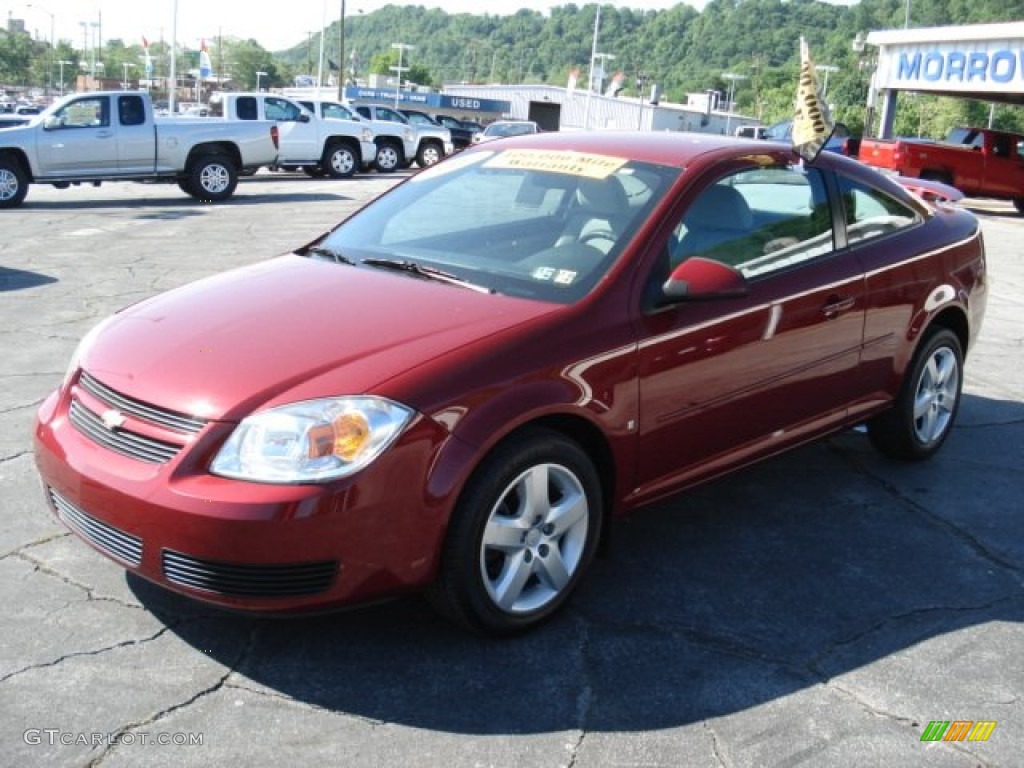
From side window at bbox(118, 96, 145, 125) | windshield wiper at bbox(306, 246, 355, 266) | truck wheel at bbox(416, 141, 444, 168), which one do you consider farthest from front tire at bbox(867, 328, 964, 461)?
truck wheel at bbox(416, 141, 444, 168)

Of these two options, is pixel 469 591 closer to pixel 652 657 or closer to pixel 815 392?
pixel 652 657

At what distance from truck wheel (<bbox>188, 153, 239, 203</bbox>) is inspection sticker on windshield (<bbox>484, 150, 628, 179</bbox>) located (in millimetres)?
14351

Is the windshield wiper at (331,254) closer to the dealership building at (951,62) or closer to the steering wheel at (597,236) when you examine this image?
the steering wheel at (597,236)

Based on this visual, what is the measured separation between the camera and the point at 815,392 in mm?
4520

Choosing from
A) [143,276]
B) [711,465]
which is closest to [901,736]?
[711,465]

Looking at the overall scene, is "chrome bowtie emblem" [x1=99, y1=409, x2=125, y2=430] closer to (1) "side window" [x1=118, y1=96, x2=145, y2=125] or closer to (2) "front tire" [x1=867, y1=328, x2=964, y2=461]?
(2) "front tire" [x1=867, y1=328, x2=964, y2=461]

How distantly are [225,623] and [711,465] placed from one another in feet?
6.14

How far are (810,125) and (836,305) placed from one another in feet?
2.74

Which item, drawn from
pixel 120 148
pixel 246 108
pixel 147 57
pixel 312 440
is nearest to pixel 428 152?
pixel 246 108

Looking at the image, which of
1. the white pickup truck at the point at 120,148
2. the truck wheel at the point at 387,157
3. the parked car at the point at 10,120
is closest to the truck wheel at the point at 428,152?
the truck wheel at the point at 387,157

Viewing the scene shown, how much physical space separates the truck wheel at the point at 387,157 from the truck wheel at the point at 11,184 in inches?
408

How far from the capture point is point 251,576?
302cm

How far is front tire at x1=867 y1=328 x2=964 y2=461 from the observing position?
5180 millimetres

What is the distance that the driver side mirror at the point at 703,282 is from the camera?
370 cm
